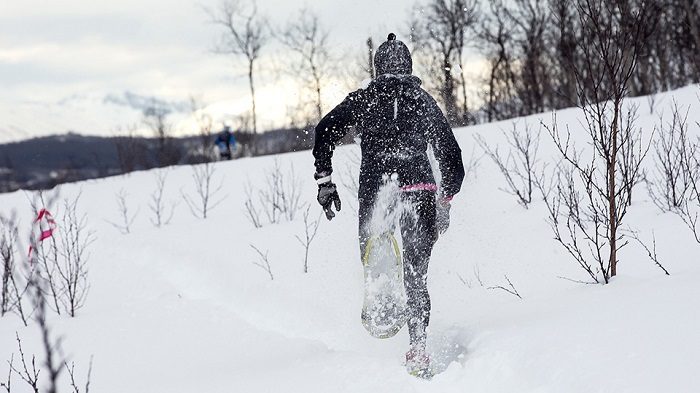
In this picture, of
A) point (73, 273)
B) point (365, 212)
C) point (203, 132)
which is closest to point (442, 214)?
point (365, 212)

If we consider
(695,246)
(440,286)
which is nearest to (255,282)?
(440,286)

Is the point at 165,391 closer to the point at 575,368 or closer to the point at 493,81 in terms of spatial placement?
the point at 575,368

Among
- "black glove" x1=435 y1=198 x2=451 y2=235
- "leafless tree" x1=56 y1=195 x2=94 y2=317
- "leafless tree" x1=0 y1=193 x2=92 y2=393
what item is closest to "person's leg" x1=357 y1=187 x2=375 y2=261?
"black glove" x1=435 y1=198 x2=451 y2=235

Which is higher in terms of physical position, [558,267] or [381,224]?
[381,224]

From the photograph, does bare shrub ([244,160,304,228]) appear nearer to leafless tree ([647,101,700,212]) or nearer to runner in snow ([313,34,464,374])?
leafless tree ([647,101,700,212])

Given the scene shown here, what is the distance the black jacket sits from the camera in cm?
327

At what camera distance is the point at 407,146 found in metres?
3.29

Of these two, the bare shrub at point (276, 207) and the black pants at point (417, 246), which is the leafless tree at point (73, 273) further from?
the black pants at point (417, 246)

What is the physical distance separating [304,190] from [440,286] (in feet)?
17.2

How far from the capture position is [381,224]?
11.4 ft

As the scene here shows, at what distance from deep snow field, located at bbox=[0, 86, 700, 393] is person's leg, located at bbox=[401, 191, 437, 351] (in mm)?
312

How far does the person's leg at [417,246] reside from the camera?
327 centimetres

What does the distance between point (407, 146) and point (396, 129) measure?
0.12m

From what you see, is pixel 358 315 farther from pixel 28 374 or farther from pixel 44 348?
pixel 28 374
